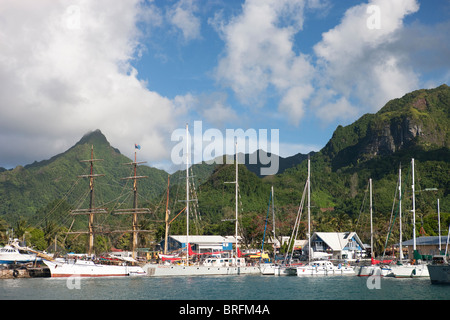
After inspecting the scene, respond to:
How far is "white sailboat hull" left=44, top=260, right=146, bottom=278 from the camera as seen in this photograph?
68.1m

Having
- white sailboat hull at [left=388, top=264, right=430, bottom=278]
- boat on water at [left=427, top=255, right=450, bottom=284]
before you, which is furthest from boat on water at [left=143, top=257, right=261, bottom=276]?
boat on water at [left=427, top=255, right=450, bottom=284]

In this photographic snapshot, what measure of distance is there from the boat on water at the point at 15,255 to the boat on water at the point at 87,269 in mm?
5301

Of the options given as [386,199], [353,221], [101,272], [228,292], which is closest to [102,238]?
[101,272]

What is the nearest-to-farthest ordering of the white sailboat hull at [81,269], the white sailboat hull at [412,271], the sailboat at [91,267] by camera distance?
the white sailboat hull at [412,271]
the white sailboat hull at [81,269]
the sailboat at [91,267]

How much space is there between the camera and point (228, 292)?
48812 millimetres

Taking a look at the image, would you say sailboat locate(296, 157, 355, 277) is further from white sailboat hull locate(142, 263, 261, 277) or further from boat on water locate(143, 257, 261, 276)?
white sailboat hull locate(142, 263, 261, 277)

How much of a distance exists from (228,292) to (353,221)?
9231 centimetres

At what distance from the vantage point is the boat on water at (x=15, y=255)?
234ft

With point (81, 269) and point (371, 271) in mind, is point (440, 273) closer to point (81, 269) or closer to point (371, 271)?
point (371, 271)

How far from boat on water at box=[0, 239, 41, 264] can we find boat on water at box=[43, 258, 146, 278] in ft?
17.4

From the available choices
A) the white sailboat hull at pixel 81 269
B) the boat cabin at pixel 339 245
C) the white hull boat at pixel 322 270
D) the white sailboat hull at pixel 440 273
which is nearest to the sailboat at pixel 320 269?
the white hull boat at pixel 322 270


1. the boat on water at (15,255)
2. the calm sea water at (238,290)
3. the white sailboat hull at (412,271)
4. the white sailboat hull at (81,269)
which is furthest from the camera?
the boat on water at (15,255)

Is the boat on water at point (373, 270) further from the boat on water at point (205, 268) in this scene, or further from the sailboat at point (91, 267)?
the sailboat at point (91, 267)
